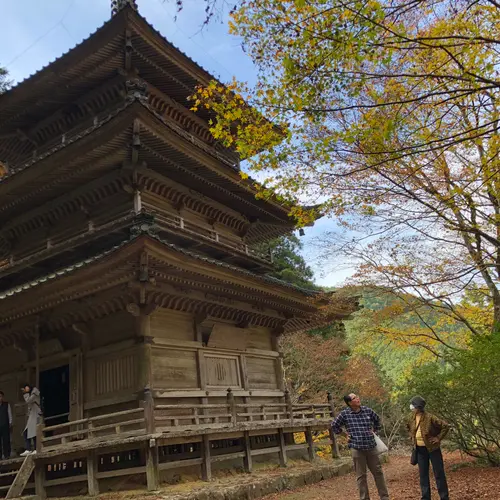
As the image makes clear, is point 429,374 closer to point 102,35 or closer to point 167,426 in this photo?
point 167,426

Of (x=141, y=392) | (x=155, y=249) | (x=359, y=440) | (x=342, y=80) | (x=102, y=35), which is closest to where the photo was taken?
(x=342, y=80)

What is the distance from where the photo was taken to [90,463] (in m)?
9.54

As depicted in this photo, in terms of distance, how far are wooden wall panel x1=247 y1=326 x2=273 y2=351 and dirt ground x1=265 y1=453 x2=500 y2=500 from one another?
13.8 feet

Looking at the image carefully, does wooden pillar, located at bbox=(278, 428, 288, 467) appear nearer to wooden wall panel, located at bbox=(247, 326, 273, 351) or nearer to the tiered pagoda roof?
wooden wall panel, located at bbox=(247, 326, 273, 351)

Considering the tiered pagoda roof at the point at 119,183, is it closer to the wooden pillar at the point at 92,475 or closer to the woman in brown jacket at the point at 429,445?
the wooden pillar at the point at 92,475

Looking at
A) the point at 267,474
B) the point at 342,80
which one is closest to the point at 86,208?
the point at 267,474

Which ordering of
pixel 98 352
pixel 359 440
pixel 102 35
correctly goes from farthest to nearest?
pixel 102 35 < pixel 98 352 < pixel 359 440

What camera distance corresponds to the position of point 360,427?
7141 millimetres

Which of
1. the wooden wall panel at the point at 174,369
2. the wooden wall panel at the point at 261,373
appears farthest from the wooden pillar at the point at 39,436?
the wooden wall panel at the point at 261,373

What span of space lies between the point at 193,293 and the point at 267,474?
4.69 meters

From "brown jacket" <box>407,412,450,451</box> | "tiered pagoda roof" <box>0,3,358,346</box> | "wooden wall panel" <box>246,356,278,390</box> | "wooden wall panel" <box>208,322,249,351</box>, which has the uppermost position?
"tiered pagoda roof" <box>0,3,358,346</box>

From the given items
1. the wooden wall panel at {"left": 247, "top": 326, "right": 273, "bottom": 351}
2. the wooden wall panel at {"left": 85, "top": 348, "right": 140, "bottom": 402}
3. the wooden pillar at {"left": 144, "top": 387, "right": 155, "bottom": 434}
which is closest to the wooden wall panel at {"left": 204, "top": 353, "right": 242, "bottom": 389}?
the wooden wall panel at {"left": 247, "top": 326, "right": 273, "bottom": 351}

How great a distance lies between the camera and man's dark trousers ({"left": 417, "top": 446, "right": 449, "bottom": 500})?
7090 millimetres

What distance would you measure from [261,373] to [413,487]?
18.5ft
